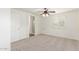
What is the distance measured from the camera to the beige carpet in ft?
5.20

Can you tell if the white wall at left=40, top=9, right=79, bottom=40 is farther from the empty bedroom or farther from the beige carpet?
the beige carpet

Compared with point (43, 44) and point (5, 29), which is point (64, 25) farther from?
point (5, 29)

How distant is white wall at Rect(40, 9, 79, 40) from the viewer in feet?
5.12

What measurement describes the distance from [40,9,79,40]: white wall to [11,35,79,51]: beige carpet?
100 mm

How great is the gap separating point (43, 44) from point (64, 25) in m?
0.47

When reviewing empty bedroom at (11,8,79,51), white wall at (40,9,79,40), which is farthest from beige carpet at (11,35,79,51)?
white wall at (40,9,79,40)

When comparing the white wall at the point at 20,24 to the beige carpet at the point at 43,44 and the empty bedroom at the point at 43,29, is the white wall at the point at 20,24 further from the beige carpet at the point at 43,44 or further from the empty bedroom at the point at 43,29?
the beige carpet at the point at 43,44

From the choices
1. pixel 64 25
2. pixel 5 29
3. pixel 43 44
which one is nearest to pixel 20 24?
pixel 5 29

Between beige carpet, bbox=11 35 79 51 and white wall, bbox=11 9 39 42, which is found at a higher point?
white wall, bbox=11 9 39 42

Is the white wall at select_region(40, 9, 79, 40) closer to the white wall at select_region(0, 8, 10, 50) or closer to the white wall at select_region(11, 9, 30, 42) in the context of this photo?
the white wall at select_region(11, 9, 30, 42)

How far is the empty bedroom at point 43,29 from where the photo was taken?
1572 millimetres

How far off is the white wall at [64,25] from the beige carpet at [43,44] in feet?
0.33
